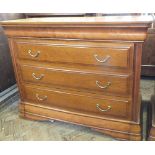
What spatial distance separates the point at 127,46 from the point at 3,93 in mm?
1385

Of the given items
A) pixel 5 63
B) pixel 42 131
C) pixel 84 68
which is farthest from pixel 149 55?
pixel 5 63

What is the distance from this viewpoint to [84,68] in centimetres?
138

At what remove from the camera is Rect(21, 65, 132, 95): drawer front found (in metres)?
1.33

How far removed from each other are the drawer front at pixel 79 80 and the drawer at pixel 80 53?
77 millimetres

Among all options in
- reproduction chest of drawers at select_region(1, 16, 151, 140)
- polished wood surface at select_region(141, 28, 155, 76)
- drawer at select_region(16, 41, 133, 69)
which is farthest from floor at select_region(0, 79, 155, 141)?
polished wood surface at select_region(141, 28, 155, 76)

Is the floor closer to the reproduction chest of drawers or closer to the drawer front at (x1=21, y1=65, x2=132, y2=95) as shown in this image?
the reproduction chest of drawers

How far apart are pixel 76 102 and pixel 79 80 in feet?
0.61

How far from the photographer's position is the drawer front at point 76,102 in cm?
141

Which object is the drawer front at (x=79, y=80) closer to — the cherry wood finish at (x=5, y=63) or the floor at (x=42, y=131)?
the floor at (x=42, y=131)

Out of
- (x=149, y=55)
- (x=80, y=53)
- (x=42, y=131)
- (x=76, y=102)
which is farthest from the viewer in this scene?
(x=149, y=55)

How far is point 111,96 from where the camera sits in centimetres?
139

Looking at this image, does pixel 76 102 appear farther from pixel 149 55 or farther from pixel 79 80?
pixel 149 55

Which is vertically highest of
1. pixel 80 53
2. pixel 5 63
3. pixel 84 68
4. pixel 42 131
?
pixel 80 53
